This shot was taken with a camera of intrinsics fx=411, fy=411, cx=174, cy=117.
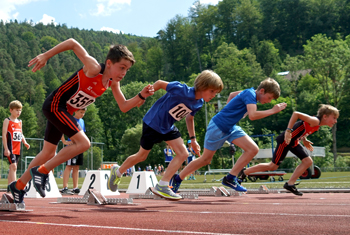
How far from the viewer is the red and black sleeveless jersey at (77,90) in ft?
16.5

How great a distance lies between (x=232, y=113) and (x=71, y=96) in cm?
329

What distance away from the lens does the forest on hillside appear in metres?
55.1

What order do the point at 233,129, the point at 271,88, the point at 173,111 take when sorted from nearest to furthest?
1. the point at 173,111
2. the point at 271,88
3. the point at 233,129

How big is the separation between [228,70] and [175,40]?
3623 centimetres

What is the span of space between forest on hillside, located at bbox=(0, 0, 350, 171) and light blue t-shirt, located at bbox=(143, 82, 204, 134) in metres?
38.3

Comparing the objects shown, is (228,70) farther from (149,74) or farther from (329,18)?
(329,18)

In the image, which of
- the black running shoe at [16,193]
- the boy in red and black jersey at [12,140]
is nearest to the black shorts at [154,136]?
the black running shoe at [16,193]

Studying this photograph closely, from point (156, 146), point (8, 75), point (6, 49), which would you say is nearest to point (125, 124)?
point (156, 146)

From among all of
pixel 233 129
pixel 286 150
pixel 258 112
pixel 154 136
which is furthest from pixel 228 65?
pixel 154 136

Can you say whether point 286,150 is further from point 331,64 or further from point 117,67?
point 331,64

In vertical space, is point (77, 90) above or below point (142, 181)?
above

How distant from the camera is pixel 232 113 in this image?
7422 millimetres

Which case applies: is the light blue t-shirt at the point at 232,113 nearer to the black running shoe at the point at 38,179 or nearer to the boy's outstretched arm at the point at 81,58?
the boy's outstretched arm at the point at 81,58

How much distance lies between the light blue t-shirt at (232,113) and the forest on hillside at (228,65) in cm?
3760
